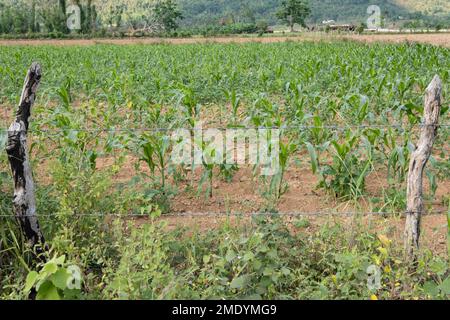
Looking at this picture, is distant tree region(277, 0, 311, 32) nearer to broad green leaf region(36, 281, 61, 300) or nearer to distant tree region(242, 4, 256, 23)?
distant tree region(242, 4, 256, 23)

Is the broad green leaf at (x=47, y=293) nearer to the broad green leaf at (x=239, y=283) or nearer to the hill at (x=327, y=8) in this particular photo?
the broad green leaf at (x=239, y=283)

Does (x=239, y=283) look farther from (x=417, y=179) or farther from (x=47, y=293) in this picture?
(x=417, y=179)

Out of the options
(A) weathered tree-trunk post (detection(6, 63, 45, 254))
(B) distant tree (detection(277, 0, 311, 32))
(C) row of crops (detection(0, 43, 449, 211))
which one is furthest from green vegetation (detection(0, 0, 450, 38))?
(A) weathered tree-trunk post (detection(6, 63, 45, 254))

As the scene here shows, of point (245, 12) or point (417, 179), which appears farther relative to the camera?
point (245, 12)

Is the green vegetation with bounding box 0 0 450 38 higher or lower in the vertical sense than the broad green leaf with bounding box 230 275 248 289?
higher

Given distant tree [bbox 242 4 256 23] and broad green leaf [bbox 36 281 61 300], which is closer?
broad green leaf [bbox 36 281 61 300]

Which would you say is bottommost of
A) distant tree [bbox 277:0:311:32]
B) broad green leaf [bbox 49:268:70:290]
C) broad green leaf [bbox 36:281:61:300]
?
broad green leaf [bbox 36:281:61:300]

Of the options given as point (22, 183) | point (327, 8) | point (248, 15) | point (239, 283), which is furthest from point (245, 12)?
point (239, 283)

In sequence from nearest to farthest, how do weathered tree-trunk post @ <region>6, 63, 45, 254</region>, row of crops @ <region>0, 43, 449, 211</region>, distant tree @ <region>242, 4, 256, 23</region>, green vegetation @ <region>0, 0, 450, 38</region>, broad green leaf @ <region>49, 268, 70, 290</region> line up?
broad green leaf @ <region>49, 268, 70, 290</region> → weathered tree-trunk post @ <region>6, 63, 45, 254</region> → row of crops @ <region>0, 43, 449, 211</region> → green vegetation @ <region>0, 0, 450, 38</region> → distant tree @ <region>242, 4, 256, 23</region>

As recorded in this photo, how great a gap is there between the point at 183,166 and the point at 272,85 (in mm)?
5909

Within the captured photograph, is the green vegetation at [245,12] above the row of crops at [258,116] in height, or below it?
above

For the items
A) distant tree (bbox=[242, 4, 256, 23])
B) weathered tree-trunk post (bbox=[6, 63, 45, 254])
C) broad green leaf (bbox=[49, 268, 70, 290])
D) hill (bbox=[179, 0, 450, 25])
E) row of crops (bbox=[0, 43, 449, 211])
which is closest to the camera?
broad green leaf (bbox=[49, 268, 70, 290])

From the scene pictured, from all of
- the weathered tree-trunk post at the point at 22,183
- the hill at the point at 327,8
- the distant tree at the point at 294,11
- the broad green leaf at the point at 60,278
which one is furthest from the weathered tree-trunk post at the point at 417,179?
the hill at the point at 327,8

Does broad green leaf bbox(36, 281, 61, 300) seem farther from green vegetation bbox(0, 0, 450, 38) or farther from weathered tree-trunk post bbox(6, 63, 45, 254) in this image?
green vegetation bbox(0, 0, 450, 38)
